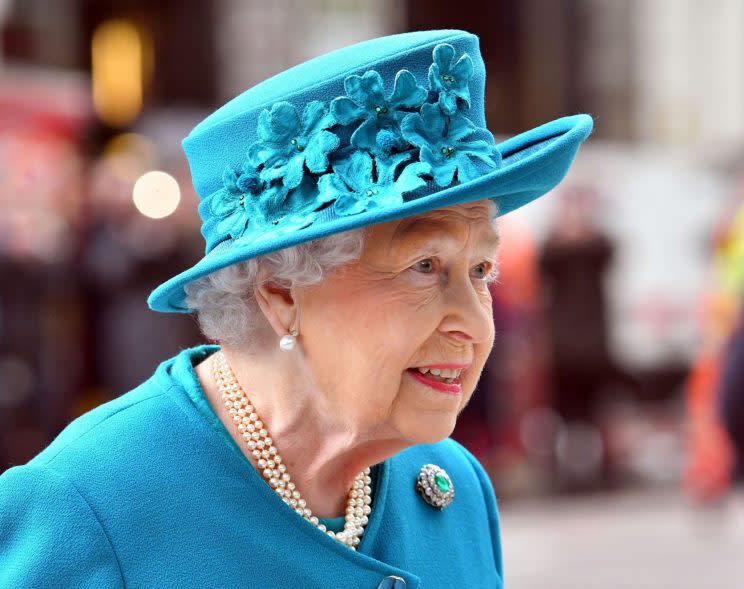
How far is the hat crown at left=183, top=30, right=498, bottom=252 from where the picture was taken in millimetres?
1877

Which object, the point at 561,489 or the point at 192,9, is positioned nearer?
the point at 561,489

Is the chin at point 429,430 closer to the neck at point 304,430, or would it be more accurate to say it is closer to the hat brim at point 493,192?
the neck at point 304,430

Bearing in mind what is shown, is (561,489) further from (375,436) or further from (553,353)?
(375,436)

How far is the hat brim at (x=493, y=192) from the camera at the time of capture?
5.94 ft

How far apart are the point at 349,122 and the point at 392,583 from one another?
28.1 inches

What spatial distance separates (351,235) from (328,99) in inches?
8.0

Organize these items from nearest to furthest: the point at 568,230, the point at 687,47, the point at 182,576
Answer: the point at 182,576
the point at 568,230
the point at 687,47

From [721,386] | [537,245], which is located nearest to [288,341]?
[721,386]

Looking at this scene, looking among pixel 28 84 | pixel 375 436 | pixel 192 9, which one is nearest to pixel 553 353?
pixel 28 84

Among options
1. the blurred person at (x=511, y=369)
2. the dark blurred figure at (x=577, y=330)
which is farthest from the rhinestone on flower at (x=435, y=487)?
the dark blurred figure at (x=577, y=330)

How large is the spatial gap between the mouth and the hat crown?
29cm

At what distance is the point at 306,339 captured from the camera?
6.48ft

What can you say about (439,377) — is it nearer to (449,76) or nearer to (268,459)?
(268,459)

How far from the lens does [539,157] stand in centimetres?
188
